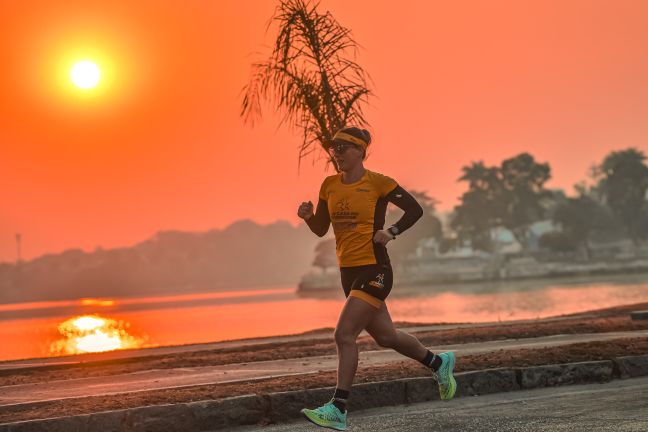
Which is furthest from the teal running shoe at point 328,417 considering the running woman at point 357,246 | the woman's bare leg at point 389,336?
the woman's bare leg at point 389,336

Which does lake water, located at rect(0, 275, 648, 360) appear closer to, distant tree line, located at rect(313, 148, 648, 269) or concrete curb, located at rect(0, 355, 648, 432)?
concrete curb, located at rect(0, 355, 648, 432)

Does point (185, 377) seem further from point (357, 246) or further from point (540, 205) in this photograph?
point (540, 205)

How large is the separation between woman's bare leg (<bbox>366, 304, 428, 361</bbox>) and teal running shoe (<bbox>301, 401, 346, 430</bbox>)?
2.20 ft

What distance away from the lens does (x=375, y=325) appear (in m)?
8.47

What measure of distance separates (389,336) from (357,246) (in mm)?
775

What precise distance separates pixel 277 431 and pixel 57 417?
1730 millimetres

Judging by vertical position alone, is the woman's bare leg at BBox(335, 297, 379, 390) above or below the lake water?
above

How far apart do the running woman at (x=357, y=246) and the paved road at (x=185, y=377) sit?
114 inches

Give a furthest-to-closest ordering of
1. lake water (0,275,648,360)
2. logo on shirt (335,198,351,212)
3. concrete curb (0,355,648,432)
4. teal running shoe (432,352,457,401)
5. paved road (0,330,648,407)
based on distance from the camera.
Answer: lake water (0,275,648,360) < paved road (0,330,648,407) < teal running shoe (432,352,457,401) < concrete curb (0,355,648,432) < logo on shirt (335,198,351,212)

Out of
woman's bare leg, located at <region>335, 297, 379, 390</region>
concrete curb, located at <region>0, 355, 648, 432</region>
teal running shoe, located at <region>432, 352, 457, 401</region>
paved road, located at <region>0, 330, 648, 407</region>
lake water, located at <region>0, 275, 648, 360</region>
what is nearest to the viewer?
woman's bare leg, located at <region>335, 297, 379, 390</region>

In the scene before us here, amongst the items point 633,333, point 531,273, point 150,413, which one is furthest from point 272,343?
point 531,273

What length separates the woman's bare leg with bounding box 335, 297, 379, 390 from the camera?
823 centimetres

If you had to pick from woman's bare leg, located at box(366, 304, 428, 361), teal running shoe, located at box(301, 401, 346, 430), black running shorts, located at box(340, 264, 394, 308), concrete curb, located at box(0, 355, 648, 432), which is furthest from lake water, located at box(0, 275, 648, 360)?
teal running shoe, located at box(301, 401, 346, 430)

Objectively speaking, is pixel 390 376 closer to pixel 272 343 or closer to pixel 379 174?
pixel 379 174
